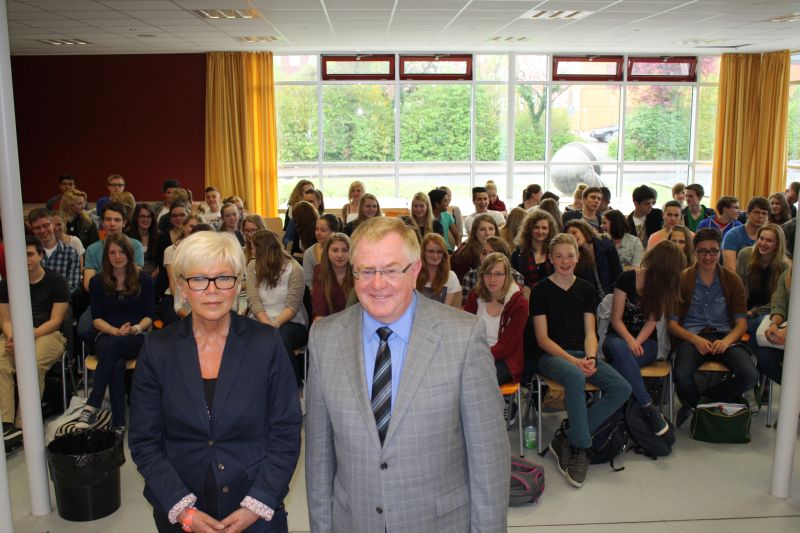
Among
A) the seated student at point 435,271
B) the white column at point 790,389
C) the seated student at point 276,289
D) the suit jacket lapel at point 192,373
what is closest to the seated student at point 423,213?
the seated student at point 435,271

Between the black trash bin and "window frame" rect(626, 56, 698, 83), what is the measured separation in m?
12.7

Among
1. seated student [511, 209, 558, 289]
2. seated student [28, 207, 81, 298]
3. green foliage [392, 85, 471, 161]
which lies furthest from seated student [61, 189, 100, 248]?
green foliage [392, 85, 471, 161]

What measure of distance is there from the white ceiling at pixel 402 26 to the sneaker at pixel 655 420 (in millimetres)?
4999

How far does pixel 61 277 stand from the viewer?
5.25 m

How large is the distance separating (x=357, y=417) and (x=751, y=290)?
5.04 metres

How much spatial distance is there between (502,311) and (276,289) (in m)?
1.85

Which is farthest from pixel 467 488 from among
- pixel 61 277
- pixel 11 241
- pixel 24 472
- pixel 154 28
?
pixel 154 28

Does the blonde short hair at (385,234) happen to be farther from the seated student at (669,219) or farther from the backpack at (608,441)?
the seated student at (669,219)

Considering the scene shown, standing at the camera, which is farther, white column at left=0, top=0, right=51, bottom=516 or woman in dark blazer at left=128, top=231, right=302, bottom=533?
white column at left=0, top=0, right=51, bottom=516

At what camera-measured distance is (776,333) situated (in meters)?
5.13

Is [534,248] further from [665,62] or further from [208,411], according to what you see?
[665,62]

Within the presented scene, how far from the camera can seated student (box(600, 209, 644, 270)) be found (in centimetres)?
696

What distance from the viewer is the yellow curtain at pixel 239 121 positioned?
12.9 metres

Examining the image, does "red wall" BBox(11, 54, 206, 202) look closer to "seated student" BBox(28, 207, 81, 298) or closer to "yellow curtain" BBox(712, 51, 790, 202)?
"seated student" BBox(28, 207, 81, 298)
